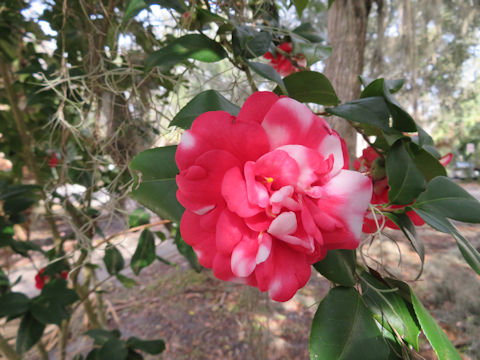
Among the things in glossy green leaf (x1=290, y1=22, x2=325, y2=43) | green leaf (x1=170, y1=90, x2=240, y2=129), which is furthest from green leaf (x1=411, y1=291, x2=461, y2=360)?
glossy green leaf (x1=290, y1=22, x2=325, y2=43)

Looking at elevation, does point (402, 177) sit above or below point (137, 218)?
above

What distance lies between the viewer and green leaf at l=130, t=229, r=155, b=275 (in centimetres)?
88

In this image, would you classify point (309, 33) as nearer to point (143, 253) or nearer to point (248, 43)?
point (248, 43)

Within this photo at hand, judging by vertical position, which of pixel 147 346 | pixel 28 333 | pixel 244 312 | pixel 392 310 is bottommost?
pixel 244 312

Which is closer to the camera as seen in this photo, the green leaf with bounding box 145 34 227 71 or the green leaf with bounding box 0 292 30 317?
the green leaf with bounding box 145 34 227 71

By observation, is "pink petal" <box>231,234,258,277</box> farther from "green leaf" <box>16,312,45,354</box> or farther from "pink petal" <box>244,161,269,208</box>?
"green leaf" <box>16,312,45,354</box>

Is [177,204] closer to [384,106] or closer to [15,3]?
[384,106]

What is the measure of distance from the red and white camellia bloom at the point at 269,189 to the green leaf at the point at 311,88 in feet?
0.40

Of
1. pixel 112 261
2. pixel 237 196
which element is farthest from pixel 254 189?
pixel 112 261

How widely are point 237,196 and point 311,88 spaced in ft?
0.73

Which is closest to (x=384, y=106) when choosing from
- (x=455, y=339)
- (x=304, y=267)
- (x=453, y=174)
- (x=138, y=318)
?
(x=304, y=267)

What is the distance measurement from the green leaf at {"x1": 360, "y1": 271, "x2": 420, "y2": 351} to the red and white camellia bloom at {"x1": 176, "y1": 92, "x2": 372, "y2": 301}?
12 centimetres

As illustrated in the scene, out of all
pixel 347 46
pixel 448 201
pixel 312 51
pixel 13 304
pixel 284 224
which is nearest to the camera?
pixel 284 224

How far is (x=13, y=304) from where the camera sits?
2.57 feet
